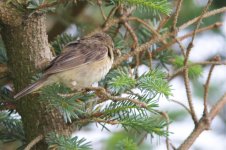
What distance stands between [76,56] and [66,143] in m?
0.68

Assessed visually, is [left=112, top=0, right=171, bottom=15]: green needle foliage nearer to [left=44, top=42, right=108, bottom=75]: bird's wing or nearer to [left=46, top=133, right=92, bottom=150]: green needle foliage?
[left=44, top=42, right=108, bottom=75]: bird's wing

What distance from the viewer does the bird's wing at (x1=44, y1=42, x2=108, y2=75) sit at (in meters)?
2.63

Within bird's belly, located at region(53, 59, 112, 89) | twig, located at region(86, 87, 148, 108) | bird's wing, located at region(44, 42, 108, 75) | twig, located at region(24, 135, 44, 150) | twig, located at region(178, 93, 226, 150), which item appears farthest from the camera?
bird's belly, located at region(53, 59, 112, 89)

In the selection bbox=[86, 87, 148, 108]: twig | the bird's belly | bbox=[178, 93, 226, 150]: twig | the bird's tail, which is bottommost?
bbox=[178, 93, 226, 150]: twig

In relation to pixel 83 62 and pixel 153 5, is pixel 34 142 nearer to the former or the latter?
pixel 83 62

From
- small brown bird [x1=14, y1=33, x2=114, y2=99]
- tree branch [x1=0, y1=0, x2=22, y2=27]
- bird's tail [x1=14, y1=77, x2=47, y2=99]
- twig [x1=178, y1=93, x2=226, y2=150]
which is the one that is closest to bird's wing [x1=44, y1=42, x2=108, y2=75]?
small brown bird [x1=14, y1=33, x2=114, y2=99]

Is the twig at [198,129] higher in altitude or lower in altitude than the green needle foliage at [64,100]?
lower

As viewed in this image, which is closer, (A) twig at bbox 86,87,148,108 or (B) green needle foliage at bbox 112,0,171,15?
(A) twig at bbox 86,87,148,108

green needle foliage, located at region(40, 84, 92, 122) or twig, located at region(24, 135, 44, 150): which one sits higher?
green needle foliage, located at region(40, 84, 92, 122)

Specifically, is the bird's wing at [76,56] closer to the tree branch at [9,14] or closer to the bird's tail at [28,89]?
the bird's tail at [28,89]

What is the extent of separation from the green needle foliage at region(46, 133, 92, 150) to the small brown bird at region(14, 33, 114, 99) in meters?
0.33

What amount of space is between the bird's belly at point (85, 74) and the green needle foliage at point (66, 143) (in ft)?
1.49

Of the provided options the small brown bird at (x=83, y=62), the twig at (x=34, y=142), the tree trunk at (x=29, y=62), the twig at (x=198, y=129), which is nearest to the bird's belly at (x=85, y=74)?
the small brown bird at (x=83, y=62)

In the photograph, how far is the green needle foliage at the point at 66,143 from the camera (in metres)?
2.24
